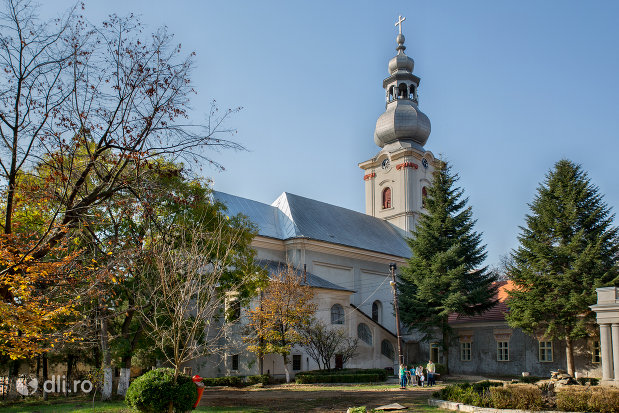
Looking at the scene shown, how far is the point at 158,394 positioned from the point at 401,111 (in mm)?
41511

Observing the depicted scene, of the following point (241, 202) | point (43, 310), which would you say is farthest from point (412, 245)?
point (43, 310)

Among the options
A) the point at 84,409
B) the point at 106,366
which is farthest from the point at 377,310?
the point at 84,409

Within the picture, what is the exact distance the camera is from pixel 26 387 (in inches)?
966

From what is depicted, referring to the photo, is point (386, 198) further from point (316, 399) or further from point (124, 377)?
point (316, 399)

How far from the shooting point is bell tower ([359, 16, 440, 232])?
50.0 m

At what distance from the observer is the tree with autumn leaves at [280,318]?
94.2ft

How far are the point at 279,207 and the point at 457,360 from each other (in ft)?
53.2

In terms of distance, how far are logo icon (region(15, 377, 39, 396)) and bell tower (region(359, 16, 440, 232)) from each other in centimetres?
3243

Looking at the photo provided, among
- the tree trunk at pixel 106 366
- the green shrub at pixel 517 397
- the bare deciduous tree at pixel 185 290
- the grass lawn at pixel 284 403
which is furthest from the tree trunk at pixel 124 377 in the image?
the green shrub at pixel 517 397

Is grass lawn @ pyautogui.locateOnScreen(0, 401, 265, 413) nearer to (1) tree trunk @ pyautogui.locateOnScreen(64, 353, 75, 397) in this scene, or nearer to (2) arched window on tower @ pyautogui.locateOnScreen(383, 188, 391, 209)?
(1) tree trunk @ pyautogui.locateOnScreen(64, 353, 75, 397)

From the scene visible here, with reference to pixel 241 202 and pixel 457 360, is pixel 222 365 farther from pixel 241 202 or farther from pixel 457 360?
pixel 457 360

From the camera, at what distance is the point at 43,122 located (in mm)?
9359

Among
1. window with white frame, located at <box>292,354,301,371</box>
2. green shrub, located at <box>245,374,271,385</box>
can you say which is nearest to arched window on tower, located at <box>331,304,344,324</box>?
window with white frame, located at <box>292,354,301,371</box>

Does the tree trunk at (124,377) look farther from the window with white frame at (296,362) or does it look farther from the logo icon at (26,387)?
the window with white frame at (296,362)
